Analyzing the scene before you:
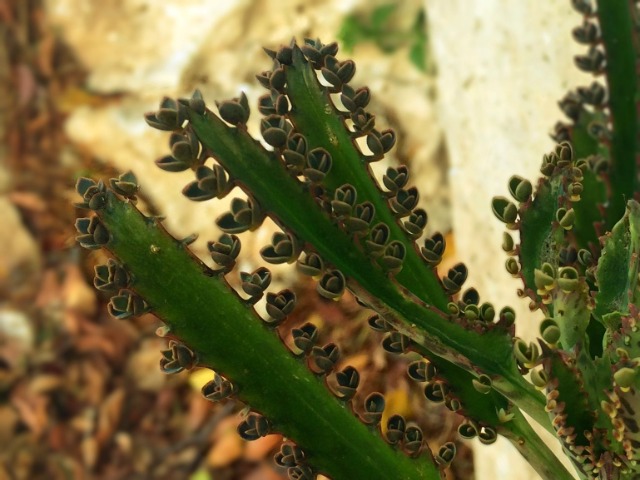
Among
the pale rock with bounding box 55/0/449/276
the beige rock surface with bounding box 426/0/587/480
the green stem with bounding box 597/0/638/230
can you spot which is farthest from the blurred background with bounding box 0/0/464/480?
the green stem with bounding box 597/0/638/230

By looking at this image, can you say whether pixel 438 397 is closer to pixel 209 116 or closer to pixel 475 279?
pixel 209 116

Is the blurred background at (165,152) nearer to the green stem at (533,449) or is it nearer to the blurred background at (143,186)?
the blurred background at (143,186)

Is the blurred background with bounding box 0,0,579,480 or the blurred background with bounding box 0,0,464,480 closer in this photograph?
the blurred background with bounding box 0,0,579,480

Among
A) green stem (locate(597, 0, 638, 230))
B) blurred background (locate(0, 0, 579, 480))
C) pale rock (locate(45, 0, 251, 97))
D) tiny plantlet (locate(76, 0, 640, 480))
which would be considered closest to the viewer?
tiny plantlet (locate(76, 0, 640, 480))

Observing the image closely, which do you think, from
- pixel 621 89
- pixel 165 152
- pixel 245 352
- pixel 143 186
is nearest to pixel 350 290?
pixel 245 352

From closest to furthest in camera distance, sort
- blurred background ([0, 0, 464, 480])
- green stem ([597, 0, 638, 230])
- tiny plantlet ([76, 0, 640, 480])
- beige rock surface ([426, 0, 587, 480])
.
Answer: tiny plantlet ([76, 0, 640, 480]), green stem ([597, 0, 638, 230]), beige rock surface ([426, 0, 587, 480]), blurred background ([0, 0, 464, 480])

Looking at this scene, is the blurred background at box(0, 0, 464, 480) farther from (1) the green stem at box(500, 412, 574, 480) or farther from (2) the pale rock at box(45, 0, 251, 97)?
(1) the green stem at box(500, 412, 574, 480)

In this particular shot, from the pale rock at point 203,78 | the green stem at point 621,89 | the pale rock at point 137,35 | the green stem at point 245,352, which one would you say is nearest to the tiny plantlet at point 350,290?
the green stem at point 245,352
